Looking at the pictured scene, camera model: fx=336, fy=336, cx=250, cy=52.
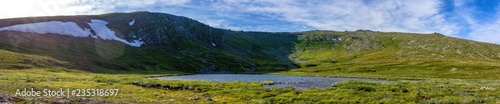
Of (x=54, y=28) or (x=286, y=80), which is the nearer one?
(x=286, y=80)

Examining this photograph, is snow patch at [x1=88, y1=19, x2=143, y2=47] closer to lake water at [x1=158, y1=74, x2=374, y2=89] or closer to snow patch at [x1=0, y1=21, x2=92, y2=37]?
snow patch at [x1=0, y1=21, x2=92, y2=37]

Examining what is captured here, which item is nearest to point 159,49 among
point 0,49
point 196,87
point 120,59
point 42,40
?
point 120,59

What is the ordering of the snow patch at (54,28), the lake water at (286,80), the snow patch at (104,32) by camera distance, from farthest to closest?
the snow patch at (104,32) < the snow patch at (54,28) < the lake water at (286,80)

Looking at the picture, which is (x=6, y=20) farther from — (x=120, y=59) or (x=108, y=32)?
(x=120, y=59)

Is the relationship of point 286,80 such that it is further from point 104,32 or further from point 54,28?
point 104,32

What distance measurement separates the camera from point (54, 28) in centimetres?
15775

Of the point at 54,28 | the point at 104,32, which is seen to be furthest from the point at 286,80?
the point at 104,32

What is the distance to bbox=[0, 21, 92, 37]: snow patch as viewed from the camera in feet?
479

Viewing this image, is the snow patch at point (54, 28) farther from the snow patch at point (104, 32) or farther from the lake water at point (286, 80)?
the lake water at point (286, 80)

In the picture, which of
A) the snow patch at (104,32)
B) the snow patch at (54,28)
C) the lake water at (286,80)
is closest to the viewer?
the lake water at (286,80)

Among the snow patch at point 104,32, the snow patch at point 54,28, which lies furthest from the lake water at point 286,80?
the snow patch at point 104,32

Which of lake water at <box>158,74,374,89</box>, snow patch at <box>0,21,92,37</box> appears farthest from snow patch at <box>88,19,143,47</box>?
lake water at <box>158,74,374,89</box>

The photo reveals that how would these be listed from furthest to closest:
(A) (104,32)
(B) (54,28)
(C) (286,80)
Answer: (A) (104,32), (B) (54,28), (C) (286,80)

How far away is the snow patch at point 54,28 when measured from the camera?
146125 millimetres
